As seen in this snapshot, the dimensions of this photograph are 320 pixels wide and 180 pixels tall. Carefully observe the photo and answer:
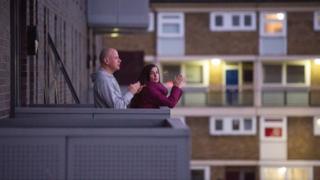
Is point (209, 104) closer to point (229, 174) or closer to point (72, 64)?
point (229, 174)

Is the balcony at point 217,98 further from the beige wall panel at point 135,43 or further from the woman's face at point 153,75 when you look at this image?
the woman's face at point 153,75

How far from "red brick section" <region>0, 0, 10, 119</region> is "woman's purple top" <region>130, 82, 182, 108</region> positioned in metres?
1.27

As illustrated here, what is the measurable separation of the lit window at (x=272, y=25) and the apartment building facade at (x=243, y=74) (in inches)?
1.8

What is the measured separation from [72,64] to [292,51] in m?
25.8

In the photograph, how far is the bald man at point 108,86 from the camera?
7.91 meters

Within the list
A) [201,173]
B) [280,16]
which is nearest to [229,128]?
[201,173]

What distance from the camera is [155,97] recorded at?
855 centimetres

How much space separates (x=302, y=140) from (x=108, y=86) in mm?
35290

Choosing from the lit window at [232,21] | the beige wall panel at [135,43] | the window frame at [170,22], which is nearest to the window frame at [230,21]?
the lit window at [232,21]

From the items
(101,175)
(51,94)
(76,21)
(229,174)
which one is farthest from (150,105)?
(229,174)

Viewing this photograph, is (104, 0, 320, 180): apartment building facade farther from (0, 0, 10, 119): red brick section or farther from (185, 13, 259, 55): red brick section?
(0, 0, 10, 119): red brick section

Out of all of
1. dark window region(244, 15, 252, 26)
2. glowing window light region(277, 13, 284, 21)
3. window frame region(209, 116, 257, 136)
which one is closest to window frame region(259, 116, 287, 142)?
window frame region(209, 116, 257, 136)

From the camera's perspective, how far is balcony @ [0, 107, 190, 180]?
5.75 metres

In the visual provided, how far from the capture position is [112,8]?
21.8 m
